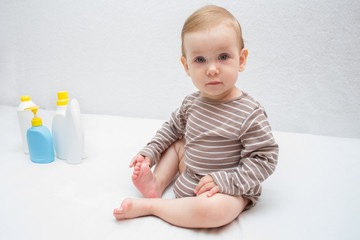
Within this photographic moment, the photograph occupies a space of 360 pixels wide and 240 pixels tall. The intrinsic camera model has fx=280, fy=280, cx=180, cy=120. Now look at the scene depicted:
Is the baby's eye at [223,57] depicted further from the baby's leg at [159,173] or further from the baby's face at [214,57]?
the baby's leg at [159,173]

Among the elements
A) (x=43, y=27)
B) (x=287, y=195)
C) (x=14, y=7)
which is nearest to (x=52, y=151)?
(x=287, y=195)

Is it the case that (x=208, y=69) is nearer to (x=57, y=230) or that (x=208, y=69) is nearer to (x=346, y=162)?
(x=57, y=230)

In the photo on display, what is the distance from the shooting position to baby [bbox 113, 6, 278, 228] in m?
0.64

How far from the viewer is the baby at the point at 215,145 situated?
2.09 feet

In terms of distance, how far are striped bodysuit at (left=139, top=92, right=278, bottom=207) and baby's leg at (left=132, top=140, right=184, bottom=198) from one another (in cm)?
Result: 5

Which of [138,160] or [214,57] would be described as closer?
[214,57]

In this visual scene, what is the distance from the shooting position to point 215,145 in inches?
28.2

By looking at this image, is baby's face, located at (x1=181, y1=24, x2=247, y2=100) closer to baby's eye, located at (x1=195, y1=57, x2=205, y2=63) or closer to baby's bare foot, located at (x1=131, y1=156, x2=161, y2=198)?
baby's eye, located at (x1=195, y1=57, x2=205, y2=63)

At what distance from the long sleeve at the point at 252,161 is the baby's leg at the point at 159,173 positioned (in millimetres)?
181

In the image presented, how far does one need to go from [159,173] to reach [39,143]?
1.50 feet

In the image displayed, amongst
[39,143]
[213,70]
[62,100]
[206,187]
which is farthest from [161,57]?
[206,187]

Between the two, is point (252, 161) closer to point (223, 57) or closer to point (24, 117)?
point (223, 57)

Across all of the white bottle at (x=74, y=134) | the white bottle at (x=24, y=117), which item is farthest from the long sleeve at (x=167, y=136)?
the white bottle at (x=24, y=117)

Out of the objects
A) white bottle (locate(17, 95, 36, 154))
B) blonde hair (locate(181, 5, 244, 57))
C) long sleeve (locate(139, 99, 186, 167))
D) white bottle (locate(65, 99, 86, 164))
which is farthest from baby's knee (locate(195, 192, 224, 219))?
white bottle (locate(17, 95, 36, 154))
